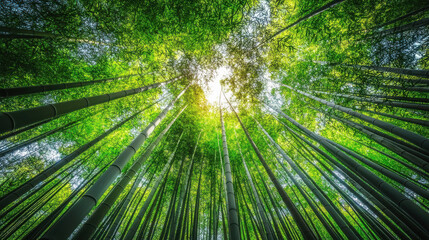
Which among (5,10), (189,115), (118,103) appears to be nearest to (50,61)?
(5,10)

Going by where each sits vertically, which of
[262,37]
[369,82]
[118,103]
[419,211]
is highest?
[118,103]

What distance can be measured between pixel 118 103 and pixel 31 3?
92.8 inches

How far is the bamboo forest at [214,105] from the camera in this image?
1.77 m

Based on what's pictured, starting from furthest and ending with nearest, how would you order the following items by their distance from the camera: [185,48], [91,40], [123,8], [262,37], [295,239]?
[185,48], [262,37], [91,40], [123,8], [295,239]

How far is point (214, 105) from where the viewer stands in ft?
17.2

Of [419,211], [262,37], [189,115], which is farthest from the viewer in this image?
[189,115]

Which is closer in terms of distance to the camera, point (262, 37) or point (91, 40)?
point (91, 40)

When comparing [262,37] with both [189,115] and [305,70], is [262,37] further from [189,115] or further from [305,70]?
[189,115]

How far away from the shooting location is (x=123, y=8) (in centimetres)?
261

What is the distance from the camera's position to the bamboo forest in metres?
1.77

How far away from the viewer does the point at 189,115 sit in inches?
184

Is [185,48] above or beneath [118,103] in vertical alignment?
above

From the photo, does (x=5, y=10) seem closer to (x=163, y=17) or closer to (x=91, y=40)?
(x=91, y=40)

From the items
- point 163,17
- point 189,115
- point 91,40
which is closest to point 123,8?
point 163,17
